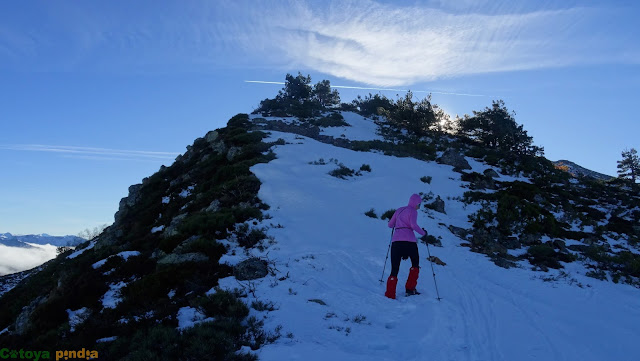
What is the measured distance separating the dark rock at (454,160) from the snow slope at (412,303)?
13.5 m

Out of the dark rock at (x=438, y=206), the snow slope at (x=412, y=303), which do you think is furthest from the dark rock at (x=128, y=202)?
the dark rock at (x=438, y=206)

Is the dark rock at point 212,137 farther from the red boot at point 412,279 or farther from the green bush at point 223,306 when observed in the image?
the red boot at point 412,279

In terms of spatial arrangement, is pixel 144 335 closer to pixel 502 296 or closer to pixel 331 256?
pixel 331 256

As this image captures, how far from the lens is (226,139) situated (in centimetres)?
2684

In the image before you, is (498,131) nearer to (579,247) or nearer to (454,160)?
(454,160)

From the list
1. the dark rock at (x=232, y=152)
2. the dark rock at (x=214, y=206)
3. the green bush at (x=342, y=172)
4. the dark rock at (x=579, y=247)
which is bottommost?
the dark rock at (x=579, y=247)

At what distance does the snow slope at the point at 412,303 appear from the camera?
19.4 ft

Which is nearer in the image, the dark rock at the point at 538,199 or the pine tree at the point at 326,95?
the dark rock at the point at 538,199

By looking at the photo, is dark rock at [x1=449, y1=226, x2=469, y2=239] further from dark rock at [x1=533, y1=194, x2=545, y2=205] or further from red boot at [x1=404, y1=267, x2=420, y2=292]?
dark rock at [x1=533, y1=194, x2=545, y2=205]

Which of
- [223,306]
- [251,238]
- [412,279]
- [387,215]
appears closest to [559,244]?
[387,215]

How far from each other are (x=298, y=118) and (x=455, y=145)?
18.4 meters

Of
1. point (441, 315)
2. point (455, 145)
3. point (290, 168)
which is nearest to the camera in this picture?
point (441, 315)

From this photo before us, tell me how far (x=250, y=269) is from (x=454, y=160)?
2425cm

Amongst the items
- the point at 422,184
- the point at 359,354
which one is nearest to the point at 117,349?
the point at 359,354
